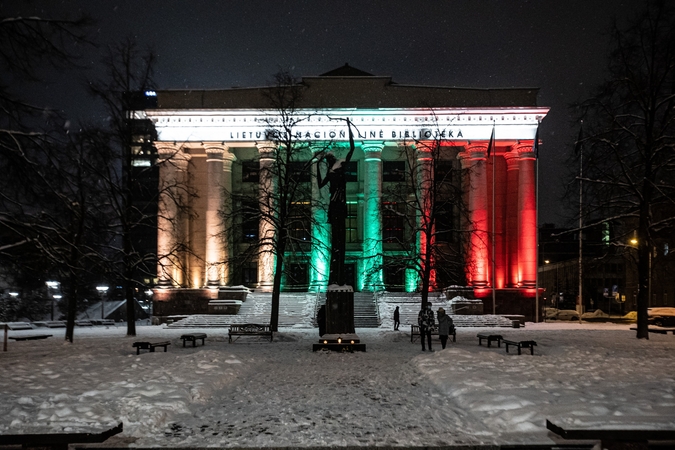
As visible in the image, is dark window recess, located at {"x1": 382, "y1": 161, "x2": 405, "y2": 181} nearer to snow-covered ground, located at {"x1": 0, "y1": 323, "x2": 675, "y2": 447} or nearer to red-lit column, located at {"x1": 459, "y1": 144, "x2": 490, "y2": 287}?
red-lit column, located at {"x1": 459, "y1": 144, "x2": 490, "y2": 287}

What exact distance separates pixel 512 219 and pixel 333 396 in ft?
133

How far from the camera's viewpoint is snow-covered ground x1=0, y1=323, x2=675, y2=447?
796cm

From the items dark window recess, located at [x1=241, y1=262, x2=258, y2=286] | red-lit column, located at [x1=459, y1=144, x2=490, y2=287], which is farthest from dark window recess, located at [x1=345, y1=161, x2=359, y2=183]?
dark window recess, located at [x1=241, y1=262, x2=258, y2=286]

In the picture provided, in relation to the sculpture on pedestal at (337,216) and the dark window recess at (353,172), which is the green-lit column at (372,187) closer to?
the dark window recess at (353,172)

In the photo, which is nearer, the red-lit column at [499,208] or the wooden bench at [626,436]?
the wooden bench at [626,436]

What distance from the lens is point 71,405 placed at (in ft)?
29.7

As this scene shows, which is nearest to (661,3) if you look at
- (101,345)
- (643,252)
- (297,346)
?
(643,252)

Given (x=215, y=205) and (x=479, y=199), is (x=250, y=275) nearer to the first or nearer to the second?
(x=215, y=205)

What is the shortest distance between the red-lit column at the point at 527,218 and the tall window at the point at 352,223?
13.7 m

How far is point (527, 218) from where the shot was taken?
4688cm

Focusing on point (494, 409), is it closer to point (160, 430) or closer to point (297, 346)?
point (160, 430)

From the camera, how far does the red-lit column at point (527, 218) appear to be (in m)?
46.6

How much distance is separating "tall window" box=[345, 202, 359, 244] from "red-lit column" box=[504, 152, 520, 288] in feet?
41.7

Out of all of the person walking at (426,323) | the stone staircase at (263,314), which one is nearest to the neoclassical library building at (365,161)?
the stone staircase at (263,314)
